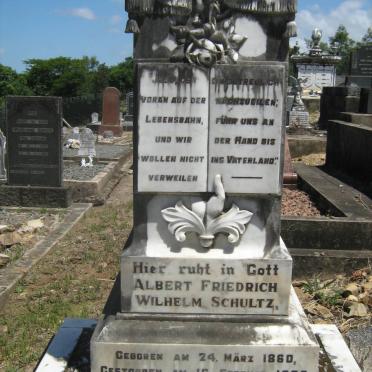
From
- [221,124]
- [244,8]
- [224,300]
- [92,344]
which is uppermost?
[244,8]

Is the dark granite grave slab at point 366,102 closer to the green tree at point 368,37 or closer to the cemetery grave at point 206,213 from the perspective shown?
the cemetery grave at point 206,213

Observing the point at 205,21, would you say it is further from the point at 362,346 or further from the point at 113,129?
the point at 113,129

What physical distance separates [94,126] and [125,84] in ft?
129

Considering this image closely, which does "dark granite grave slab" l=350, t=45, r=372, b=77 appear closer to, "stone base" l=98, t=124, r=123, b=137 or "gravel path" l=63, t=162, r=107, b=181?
"stone base" l=98, t=124, r=123, b=137

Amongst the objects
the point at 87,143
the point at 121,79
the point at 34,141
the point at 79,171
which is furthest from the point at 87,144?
the point at 121,79

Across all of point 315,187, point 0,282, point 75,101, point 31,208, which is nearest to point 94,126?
point 75,101

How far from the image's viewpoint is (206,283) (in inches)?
105

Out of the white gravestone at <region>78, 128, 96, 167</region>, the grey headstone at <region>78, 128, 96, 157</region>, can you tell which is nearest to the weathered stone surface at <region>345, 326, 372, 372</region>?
the white gravestone at <region>78, 128, 96, 167</region>

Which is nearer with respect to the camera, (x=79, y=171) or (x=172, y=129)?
(x=172, y=129)

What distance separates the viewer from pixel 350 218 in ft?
17.0

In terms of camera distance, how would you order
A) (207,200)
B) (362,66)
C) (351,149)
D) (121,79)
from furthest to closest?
(121,79), (362,66), (351,149), (207,200)

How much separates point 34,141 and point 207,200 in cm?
594

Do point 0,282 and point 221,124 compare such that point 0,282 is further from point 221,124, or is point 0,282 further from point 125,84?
point 125,84

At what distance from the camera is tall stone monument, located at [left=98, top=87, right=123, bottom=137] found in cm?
1741
